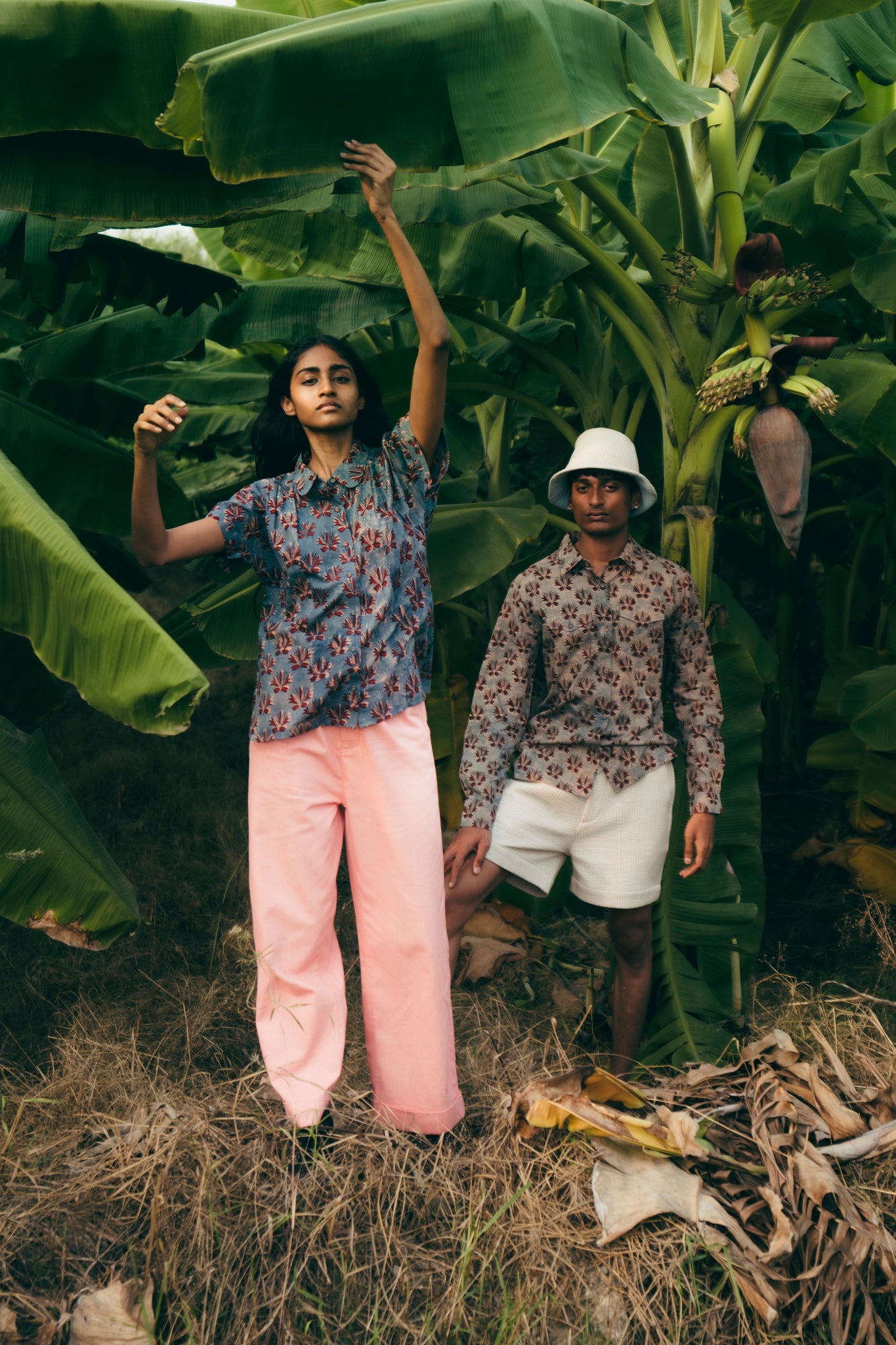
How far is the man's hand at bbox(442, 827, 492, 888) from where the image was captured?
259cm

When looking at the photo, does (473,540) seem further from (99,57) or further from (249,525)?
(99,57)

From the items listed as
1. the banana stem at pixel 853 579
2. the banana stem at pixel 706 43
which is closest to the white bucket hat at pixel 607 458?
the banana stem at pixel 706 43

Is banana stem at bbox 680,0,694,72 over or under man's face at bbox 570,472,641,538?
over

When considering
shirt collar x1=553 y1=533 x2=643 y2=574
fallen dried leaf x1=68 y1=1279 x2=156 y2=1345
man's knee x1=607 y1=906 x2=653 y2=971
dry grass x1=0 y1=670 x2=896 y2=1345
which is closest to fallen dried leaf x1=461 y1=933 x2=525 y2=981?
dry grass x1=0 y1=670 x2=896 y2=1345

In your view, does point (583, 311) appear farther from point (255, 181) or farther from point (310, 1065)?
point (310, 1065)

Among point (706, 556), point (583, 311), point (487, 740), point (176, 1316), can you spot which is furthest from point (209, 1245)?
point (583, 311)

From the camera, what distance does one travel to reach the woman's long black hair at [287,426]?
93.4 inches

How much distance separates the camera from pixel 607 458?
262 cm

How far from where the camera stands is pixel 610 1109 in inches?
89.5

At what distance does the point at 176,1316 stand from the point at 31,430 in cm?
241

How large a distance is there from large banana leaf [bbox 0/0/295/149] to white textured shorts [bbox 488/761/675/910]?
166 cm

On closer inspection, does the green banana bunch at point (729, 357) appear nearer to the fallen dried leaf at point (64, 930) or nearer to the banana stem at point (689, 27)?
the banana stem at point (689, 27)

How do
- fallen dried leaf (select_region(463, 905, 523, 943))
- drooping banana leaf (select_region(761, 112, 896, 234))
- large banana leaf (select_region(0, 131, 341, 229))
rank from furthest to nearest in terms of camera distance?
fallen dried leaf (select_region(463, 905, 523, 943)), drooping banana leaf (select_region(761, 112, 896, 234)), large banana leaf (select_region(0, 131, 341, 229))

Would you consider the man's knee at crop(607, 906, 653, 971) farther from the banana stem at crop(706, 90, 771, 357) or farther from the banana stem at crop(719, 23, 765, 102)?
the banana stem at crop(719, 23, 765, 102)
